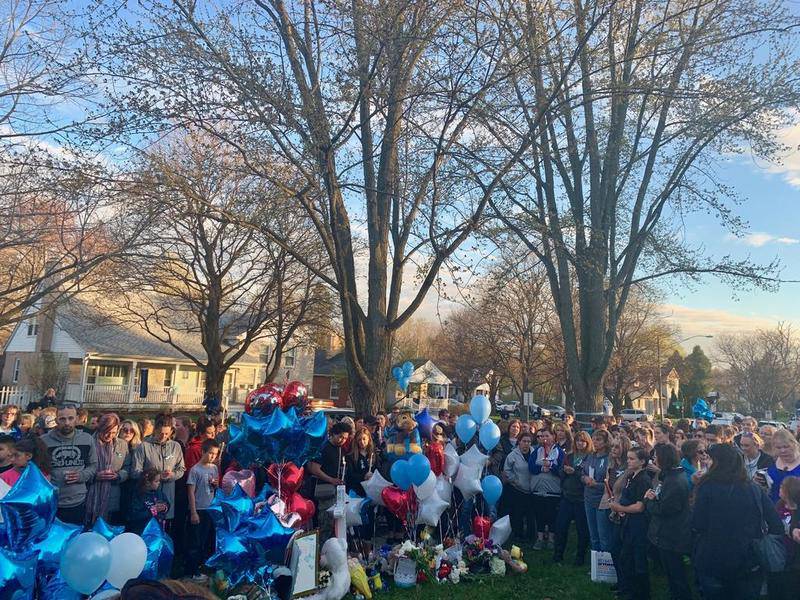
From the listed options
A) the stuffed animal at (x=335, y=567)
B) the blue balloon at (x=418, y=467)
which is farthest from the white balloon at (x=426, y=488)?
the stuffed animal at (x=335, y=567)

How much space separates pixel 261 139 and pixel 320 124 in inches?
41.5

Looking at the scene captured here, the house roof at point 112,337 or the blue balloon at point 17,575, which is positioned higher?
the house roof at point 112,337

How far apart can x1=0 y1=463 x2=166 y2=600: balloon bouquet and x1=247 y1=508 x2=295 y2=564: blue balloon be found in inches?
52.2

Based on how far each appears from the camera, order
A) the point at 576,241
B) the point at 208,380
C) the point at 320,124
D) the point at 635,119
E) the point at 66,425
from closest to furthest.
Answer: the point at 66,425 → the point at 320,124 → the point at 576,241 → the point at 635,119 → the point at 208,380

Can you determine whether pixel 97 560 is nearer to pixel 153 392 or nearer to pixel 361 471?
pixel 361 471

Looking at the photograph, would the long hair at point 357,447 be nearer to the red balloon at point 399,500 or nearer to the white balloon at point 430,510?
the red balloon at point 399,500

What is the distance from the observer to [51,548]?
370cm

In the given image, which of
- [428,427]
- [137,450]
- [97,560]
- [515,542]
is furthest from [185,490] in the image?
[515,542]

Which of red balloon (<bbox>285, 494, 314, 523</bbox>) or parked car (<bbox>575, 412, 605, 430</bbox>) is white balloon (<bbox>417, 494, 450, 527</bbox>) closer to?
red balloon (<bbox>285, 494, 314, 523</bbox>)

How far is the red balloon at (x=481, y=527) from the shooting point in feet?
24.6

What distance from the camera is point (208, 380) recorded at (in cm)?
2419

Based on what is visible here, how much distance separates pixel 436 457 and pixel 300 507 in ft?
6.34

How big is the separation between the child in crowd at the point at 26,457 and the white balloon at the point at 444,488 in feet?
13.6

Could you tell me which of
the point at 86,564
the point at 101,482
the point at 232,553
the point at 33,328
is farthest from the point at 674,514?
the point at 33,328
